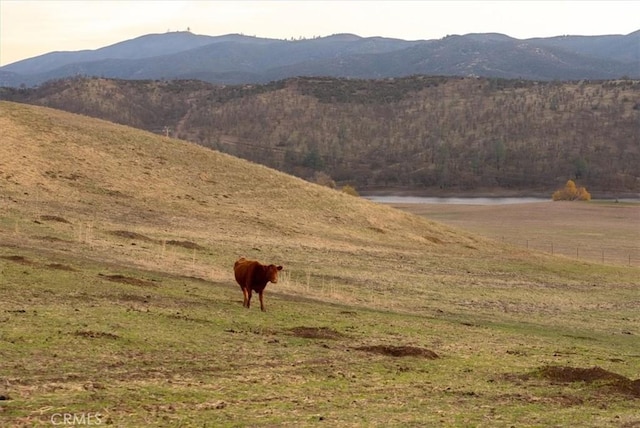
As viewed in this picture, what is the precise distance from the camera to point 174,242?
37562mm

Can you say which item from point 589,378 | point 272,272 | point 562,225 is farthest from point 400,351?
point 562,225

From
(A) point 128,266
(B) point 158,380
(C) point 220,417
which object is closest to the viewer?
(C) point 220,417

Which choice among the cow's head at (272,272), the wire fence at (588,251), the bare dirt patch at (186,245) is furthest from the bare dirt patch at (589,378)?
the wire fence at (588,251)

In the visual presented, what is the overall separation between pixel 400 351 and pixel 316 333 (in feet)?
8.08

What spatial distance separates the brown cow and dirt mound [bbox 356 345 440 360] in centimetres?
450

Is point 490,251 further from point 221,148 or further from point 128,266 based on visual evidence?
point 221,148

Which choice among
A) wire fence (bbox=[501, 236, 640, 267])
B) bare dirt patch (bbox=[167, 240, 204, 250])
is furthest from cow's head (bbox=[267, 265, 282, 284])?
wire fence (bbox=[501, 236, 640, 267])

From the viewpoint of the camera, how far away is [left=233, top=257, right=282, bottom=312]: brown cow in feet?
74.6

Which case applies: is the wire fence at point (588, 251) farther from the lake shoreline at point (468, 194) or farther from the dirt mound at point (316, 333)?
the lake shoreline at point (468, 194)

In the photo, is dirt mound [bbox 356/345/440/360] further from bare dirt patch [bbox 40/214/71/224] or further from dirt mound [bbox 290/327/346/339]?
bare dirt patch [bbox 40/214/71/224]

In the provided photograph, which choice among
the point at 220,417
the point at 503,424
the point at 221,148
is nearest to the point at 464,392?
the point at 503,424

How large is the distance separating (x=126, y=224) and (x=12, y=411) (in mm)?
31702

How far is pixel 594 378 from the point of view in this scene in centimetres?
1738

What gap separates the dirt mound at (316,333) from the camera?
20016 mm
